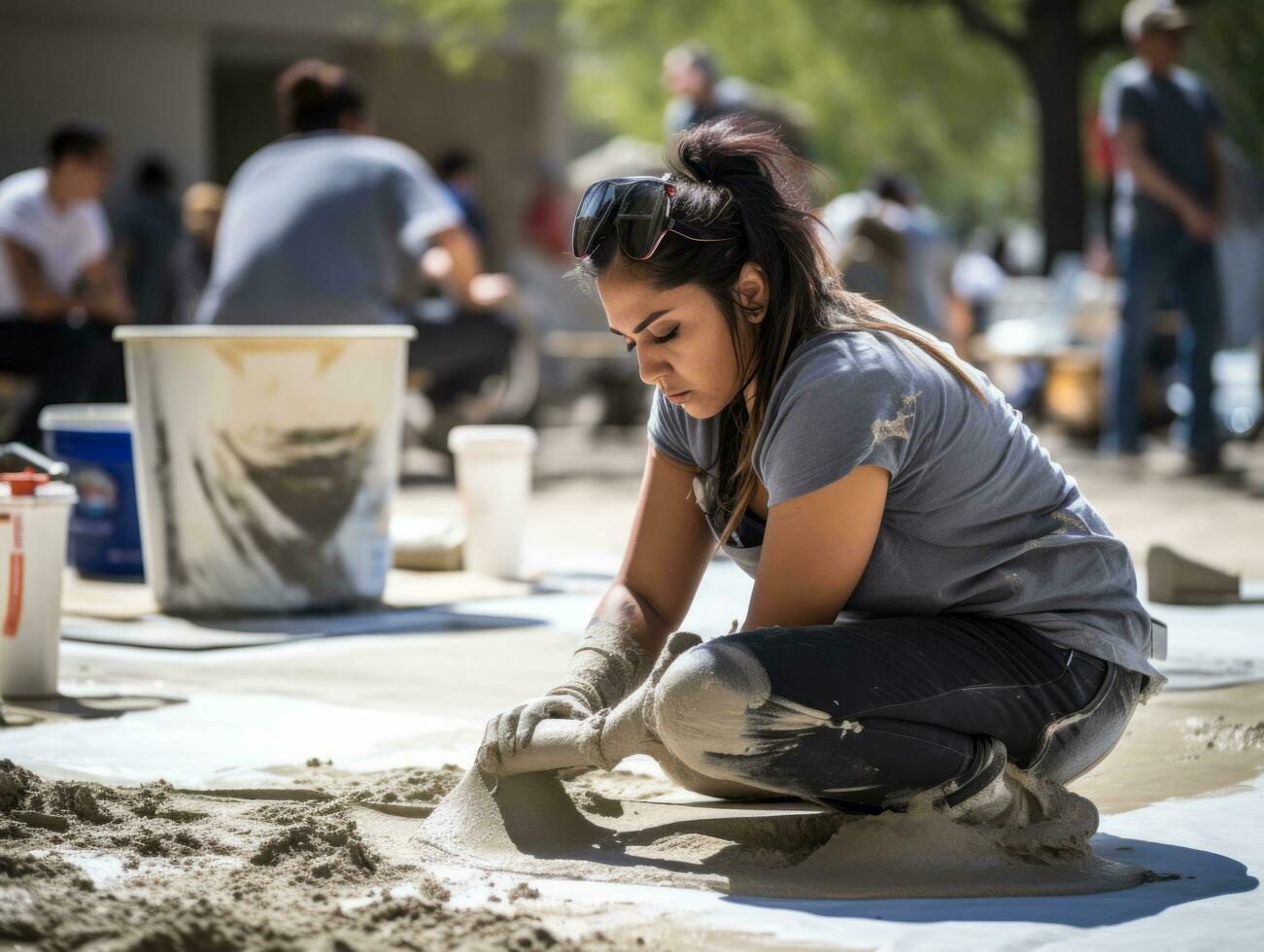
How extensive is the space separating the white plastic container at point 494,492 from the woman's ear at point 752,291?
104 inches

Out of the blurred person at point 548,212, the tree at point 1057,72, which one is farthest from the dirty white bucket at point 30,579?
the tree at point 1057,72

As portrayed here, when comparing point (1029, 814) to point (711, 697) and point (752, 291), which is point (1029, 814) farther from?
point (752, 291)

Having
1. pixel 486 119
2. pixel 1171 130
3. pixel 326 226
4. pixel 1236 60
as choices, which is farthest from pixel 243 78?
pixel 326 226

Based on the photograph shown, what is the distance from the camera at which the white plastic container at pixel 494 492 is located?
4.90 metres

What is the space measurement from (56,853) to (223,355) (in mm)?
2032

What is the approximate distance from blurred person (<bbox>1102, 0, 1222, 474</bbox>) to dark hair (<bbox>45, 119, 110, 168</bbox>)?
452 centimetres

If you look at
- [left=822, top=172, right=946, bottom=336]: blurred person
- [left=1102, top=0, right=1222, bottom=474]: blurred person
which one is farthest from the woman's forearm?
[left=1102, top=0, right=1222, bottom=474]: blurred person

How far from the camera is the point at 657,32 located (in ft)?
56.2

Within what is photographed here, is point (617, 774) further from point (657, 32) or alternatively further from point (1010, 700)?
point (657, 32)

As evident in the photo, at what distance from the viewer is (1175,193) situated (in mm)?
7492

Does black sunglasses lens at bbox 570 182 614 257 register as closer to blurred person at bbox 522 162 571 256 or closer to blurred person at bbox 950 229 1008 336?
blurred person at bbox 950 229 1008 336

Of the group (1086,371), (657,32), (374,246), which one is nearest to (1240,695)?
(374,246)

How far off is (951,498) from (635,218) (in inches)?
22.6

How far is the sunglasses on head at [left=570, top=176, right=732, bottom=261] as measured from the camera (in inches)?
87.0
